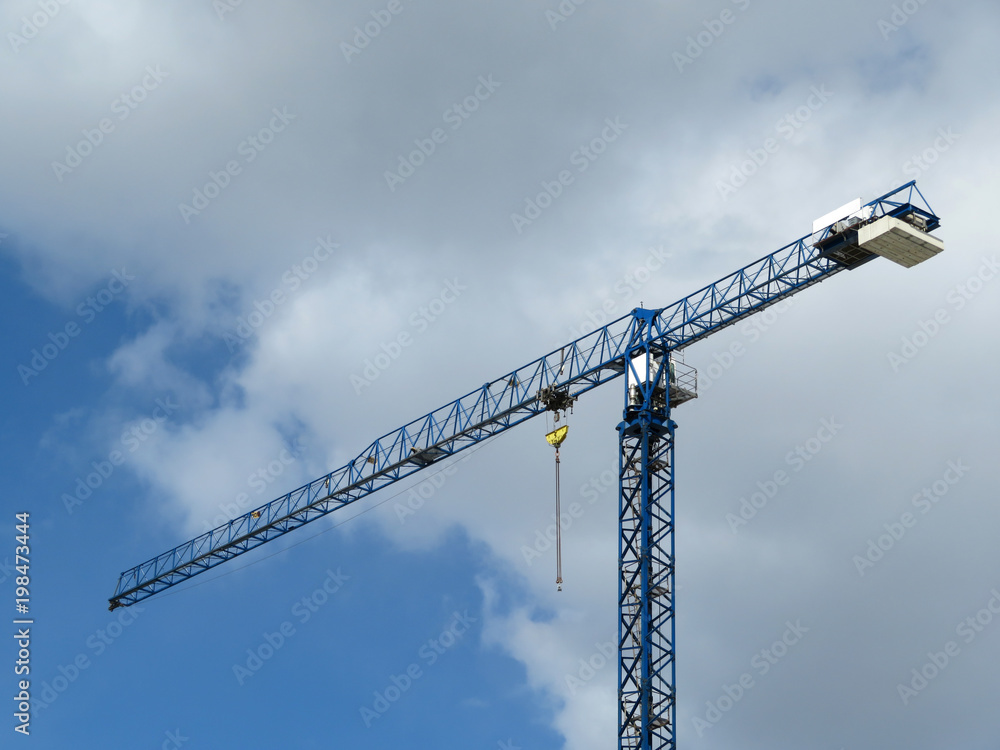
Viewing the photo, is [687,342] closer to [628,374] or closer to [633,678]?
[628,374]

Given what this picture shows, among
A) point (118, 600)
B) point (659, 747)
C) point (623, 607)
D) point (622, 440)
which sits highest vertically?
point (118, 600)

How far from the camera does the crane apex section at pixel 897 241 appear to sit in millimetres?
93750

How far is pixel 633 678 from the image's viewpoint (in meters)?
96.4

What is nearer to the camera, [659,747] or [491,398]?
[659,747]

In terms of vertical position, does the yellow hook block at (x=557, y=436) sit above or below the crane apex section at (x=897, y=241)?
above

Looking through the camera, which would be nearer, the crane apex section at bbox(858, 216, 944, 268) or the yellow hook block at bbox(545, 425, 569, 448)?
the crane apex section at bbox(858, 216, 944, 268)

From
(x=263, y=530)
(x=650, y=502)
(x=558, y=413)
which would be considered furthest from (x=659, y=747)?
(x=263, y=530)

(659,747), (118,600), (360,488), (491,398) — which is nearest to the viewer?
(659,747)

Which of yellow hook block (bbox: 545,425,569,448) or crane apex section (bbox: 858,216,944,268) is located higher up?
yellow hook block (bbox: 545,425,569,448)

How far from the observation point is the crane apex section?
93750 millimetres

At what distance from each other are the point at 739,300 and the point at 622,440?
1153 cm

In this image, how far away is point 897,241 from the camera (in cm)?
9431

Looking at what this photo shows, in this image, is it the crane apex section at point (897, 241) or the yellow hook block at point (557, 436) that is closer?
the crane apex section at point (897, 241)

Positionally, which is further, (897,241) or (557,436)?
(557,436)
